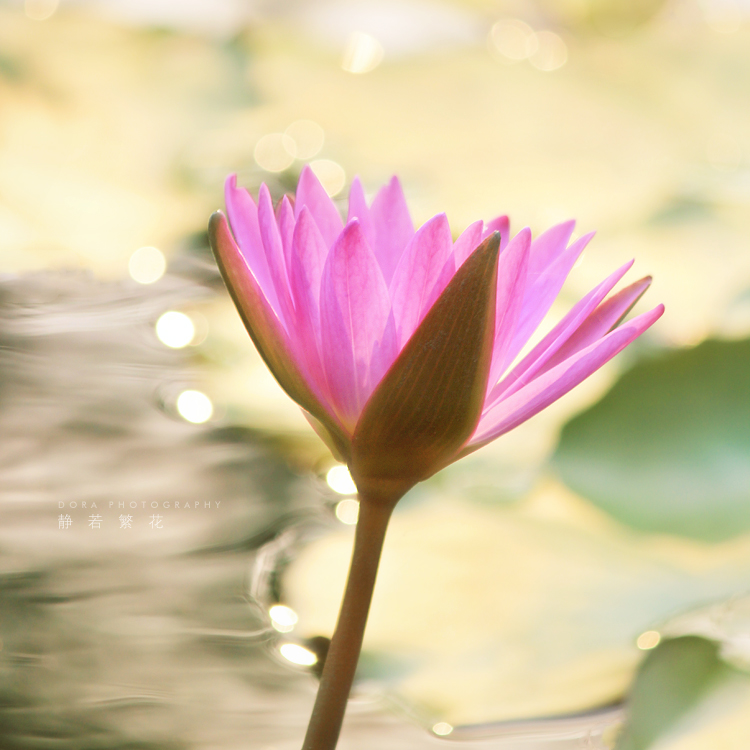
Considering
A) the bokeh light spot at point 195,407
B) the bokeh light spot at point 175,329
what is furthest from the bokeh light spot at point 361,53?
the bokeh light spot at point 195,407

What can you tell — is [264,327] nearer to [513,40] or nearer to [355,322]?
[355,322]

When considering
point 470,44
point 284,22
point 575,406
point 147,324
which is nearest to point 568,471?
point 575,406

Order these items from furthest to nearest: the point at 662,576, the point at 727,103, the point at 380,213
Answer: the point at 727,103, the point at 662,576, the point at 380,213

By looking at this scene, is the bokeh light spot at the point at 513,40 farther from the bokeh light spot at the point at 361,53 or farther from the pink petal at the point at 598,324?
the pink petal at the point at 598,324

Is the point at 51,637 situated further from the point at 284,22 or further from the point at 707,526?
the point at 284,22

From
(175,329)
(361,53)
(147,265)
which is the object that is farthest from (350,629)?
(361,53)

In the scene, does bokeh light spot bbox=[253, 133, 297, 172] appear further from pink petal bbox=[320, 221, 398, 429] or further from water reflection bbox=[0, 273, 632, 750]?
pink petal bbox=[320, 221, 398, 429]
